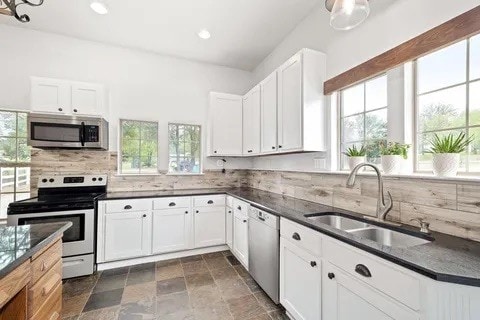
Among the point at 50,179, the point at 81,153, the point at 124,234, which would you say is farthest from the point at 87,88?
the point at 124,234

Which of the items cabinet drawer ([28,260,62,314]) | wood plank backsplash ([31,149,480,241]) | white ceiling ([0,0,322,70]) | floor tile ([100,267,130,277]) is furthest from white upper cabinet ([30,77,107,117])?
cabinet drawer ([28,260,62,314])

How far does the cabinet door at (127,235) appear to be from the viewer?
8.87ft

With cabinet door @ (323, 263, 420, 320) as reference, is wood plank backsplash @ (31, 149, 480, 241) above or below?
above

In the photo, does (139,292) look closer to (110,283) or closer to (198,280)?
(110,283)

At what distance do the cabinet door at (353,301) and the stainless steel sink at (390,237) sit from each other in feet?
1.14

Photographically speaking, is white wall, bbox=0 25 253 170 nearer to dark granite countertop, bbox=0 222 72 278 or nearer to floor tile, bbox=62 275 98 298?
floor tile, bbox=62 275 98 298

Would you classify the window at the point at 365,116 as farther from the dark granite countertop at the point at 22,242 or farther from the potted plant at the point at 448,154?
the dark granite countertop at the point at 22,242

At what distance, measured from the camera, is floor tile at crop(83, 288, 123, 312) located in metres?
2.02

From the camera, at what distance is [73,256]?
2492mm

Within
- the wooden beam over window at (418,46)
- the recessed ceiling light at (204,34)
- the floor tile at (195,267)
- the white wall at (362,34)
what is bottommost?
the floor tile at (195,267)

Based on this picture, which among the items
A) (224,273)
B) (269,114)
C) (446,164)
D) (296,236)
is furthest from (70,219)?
(446,164)

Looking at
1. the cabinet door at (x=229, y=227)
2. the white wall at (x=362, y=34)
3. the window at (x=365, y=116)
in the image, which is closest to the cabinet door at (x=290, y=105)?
the white wall at (x=362, y=34)

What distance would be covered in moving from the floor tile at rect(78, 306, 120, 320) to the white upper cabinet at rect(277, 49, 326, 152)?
7.40 feet

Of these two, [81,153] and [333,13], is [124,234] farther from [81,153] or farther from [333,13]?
[333,13]
